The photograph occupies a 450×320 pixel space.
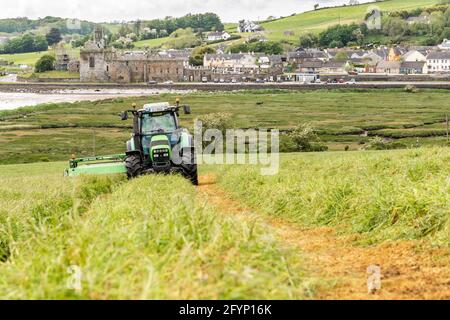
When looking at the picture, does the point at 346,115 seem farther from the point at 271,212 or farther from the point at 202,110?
the point at 271,212

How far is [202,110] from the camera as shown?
316 feet

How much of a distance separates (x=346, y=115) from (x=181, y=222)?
82.6 metres

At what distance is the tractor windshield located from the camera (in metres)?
24.5

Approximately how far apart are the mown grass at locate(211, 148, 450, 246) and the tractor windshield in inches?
234

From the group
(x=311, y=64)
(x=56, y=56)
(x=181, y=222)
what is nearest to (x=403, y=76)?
(x=311, y=64)

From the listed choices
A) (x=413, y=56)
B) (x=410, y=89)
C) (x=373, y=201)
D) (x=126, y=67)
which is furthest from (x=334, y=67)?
(x=373, y=201)

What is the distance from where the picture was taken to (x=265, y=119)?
284ft

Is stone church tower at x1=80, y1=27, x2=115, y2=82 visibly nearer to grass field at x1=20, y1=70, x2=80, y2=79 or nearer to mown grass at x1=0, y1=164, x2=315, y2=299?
grass field at x1=20, y1=70, x2=80, y2=79

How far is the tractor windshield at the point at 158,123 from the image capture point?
24484 millimetres

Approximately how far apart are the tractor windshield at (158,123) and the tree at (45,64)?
550ft

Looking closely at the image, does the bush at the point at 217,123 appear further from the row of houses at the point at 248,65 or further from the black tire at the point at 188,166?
the row of houses at the point at 248,65

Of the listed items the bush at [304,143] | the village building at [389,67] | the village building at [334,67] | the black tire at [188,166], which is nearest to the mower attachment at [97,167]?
the black tire at [188,166]

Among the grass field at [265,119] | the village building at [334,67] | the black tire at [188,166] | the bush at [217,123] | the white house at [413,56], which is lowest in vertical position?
the grass field at [265,119]

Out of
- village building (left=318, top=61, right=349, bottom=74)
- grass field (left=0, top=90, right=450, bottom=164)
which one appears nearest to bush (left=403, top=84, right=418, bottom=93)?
grass field (left=0, top=90, right=450, bottom=164)
